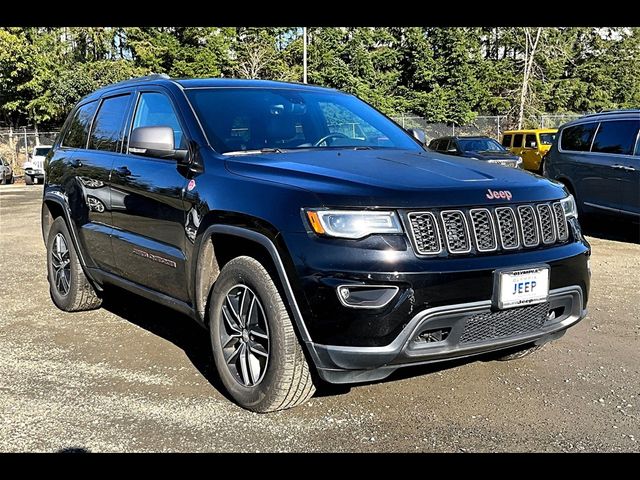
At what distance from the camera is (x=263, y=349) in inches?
132

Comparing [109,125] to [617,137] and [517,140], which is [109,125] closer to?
[617,137]

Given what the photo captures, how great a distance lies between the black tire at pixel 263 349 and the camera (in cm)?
314

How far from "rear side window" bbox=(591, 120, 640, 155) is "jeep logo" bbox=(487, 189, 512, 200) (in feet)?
21.2

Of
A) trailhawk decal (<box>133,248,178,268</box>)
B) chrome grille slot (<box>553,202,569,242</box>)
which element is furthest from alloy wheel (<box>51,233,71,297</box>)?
chrome grille slot (<box>553,202,569,242</box>)

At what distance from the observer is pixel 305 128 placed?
4219 mm

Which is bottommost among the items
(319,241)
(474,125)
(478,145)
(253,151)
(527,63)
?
(478,145)

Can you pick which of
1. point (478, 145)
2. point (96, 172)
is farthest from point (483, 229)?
point (478, 145)

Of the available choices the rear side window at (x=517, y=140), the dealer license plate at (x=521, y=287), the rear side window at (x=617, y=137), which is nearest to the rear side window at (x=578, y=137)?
Answer: the rear side window at (x=617, y=137)

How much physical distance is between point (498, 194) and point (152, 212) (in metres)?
2.13

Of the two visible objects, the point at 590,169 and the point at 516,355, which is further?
the point at 590,169

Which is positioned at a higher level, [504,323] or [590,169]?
[590,169]

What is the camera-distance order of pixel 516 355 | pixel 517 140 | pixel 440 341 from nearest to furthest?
pixel 440 341, pixel 516 355, pixel 517 140

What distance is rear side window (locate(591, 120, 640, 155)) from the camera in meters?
8.79

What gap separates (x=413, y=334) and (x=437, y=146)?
1895cm
